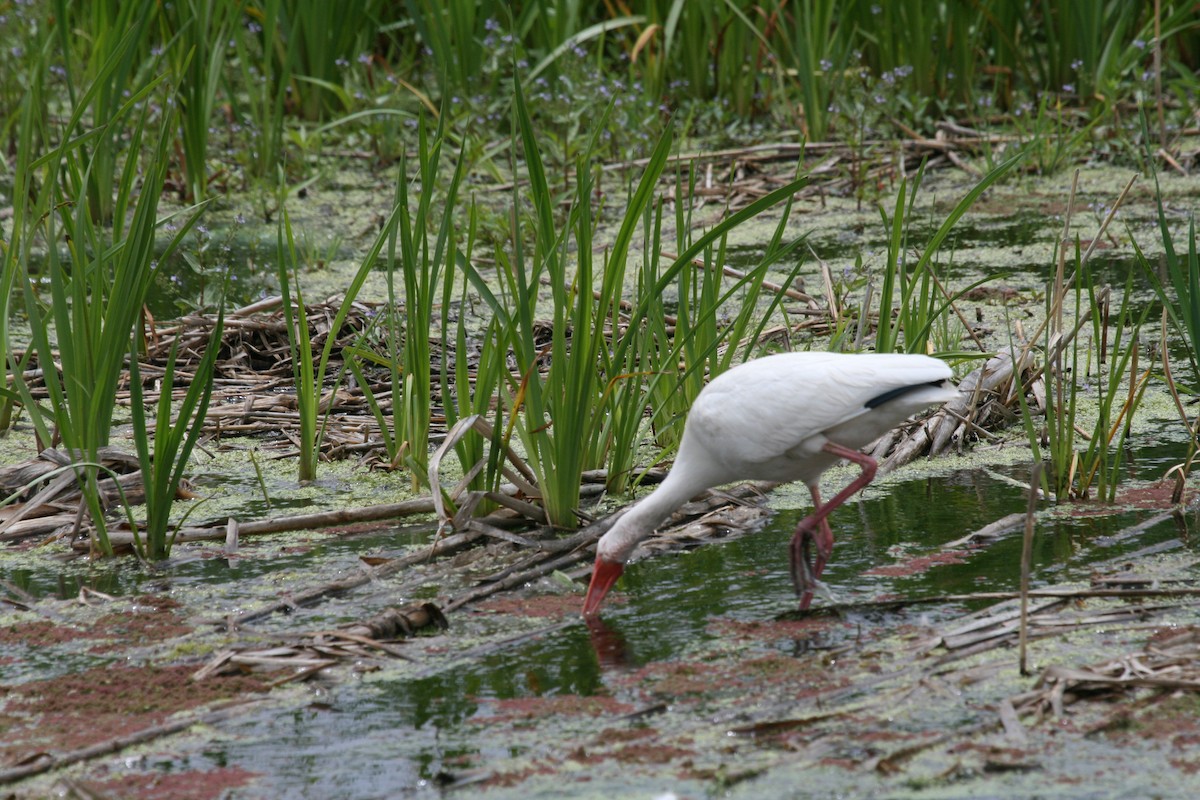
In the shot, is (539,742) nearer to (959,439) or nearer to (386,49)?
(959,439)

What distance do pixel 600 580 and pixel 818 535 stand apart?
595 millimetres

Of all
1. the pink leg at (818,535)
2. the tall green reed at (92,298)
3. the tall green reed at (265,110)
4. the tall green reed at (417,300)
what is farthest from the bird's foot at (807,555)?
the tall green reed at (265,110)

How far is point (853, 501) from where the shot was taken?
152 inches

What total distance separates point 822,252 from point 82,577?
13.1 feet

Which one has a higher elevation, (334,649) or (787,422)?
(787,422)

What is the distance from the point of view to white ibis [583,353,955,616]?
10.3ft

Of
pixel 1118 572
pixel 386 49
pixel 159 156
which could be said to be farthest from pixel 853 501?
pixel 386 49

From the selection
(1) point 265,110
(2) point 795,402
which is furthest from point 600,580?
(1) point 265,110

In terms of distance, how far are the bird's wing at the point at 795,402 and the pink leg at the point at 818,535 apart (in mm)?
117

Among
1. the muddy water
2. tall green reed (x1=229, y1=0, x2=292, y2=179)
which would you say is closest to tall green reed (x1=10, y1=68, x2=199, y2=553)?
the muddy water

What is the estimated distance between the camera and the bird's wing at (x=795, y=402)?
317cm

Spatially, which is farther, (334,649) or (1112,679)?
(334,649)

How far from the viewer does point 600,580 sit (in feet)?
10.1

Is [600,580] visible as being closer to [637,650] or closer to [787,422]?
[637,650]
